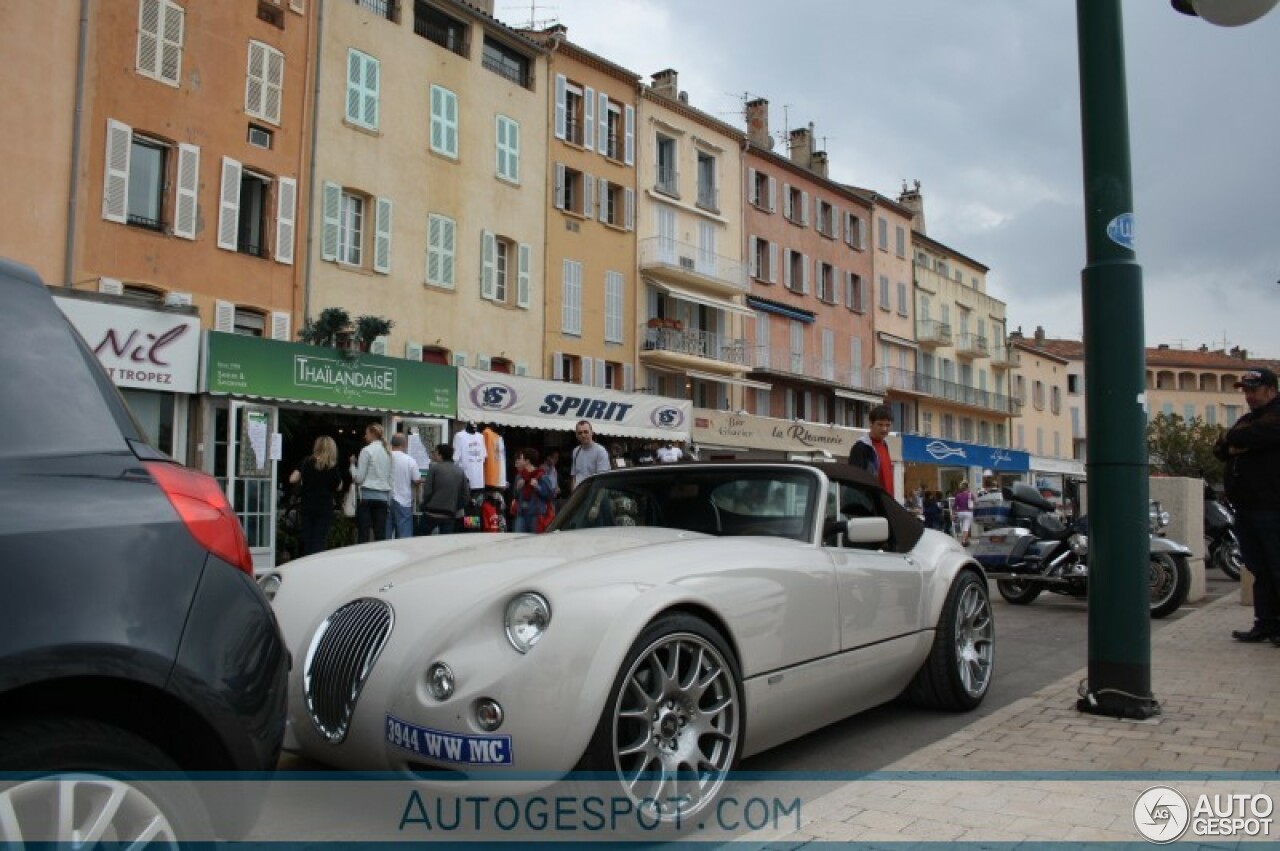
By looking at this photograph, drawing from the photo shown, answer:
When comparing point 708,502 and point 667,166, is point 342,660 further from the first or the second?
point 667,166

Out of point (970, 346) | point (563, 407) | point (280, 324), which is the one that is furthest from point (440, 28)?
point (970, 346)

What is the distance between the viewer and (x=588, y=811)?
3.16 metres

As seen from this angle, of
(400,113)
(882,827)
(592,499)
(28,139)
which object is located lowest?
(882,827)

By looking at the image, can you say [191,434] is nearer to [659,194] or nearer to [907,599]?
[907,599]

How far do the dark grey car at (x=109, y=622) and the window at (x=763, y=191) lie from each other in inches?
1440

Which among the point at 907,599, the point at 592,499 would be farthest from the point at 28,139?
the point at 907,599

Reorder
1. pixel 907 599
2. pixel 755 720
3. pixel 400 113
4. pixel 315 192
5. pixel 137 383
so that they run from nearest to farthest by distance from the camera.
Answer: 1. pixel 755 720
2. pixel 907 599
3. pixel 137 383
4. pixel 315 192
5. pixel 400 113

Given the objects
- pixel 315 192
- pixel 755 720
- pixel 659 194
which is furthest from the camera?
pixel 659 194

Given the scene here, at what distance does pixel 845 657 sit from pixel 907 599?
76 cm

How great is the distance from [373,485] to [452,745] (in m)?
9.10

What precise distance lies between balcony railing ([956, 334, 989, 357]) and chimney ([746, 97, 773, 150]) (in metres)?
18.1

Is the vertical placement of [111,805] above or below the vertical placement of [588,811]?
above

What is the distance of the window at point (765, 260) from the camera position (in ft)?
124

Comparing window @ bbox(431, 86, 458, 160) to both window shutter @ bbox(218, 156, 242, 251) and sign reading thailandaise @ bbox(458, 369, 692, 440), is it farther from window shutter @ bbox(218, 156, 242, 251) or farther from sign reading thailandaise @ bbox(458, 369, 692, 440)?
sign reading thailandaise @ bbox(458, 369, 692, 440)
